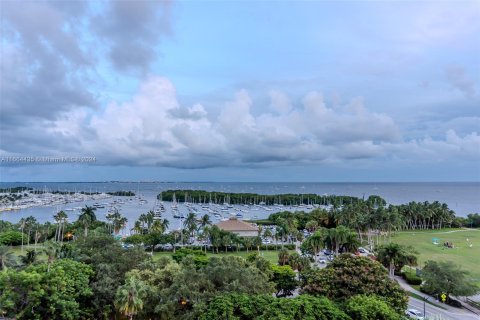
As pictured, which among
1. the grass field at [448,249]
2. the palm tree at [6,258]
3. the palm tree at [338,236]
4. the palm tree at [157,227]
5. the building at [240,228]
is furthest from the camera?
the building at [240,228]

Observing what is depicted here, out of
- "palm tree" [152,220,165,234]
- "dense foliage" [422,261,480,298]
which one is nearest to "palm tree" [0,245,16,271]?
"palm tree" [152,220,165,234]

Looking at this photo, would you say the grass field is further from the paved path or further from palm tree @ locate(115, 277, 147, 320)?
palm tree @ locate(115, 277, 147, 320)

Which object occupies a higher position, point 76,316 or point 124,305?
point 124,305

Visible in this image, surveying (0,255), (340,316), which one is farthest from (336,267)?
(0,255)

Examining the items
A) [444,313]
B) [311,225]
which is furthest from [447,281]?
[311,225]

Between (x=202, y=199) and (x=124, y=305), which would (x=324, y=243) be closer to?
(x=124, y=305)

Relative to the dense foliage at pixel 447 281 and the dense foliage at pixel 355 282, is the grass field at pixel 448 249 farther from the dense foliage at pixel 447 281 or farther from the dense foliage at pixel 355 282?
the dense foliage at pixel 355 282

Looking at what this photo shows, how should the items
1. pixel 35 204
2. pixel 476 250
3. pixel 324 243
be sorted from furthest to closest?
pixel 35 204
pixel 476 250
pixel 324 243

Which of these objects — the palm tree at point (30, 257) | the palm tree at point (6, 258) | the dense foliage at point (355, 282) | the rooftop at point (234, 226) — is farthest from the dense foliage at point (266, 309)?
the rooftop at point (234, 226)
